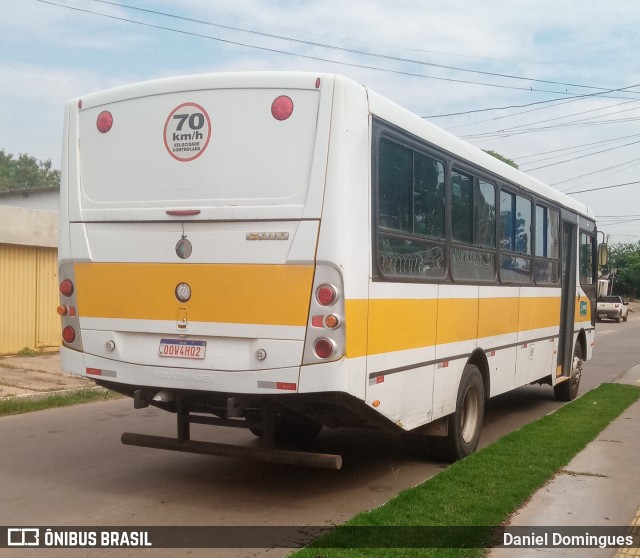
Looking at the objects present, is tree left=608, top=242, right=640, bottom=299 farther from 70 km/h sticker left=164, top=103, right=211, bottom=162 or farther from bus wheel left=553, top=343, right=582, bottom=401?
70 km/h sticker left=164, top=103, right=211, bottom=162

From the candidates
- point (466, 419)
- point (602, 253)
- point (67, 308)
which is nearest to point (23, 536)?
point (67, 308)

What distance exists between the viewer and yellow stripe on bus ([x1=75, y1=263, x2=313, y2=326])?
6.09 m

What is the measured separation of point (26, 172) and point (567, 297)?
229ft

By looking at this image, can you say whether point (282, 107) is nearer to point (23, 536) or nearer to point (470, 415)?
point (23, 536)

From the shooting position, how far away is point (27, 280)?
58.7ft

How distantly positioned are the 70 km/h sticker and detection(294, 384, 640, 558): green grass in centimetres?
308

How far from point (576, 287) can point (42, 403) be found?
829cm

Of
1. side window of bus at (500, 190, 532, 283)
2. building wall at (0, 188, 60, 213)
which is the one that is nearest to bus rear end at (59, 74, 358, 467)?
side window of bus at (500, 190, 532, 283)

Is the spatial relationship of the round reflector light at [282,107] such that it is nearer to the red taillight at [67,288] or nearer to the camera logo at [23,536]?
the red taillight at [67,288]

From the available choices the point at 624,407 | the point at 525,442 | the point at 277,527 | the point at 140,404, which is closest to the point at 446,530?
the point at 277,527

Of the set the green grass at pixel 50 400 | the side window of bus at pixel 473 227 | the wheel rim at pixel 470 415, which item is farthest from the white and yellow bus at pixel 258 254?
the green grass at pixel 50 400

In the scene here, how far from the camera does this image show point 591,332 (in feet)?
47.9

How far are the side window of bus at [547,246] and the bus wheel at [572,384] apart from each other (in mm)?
1854

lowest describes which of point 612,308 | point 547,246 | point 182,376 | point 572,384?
point 572,384
